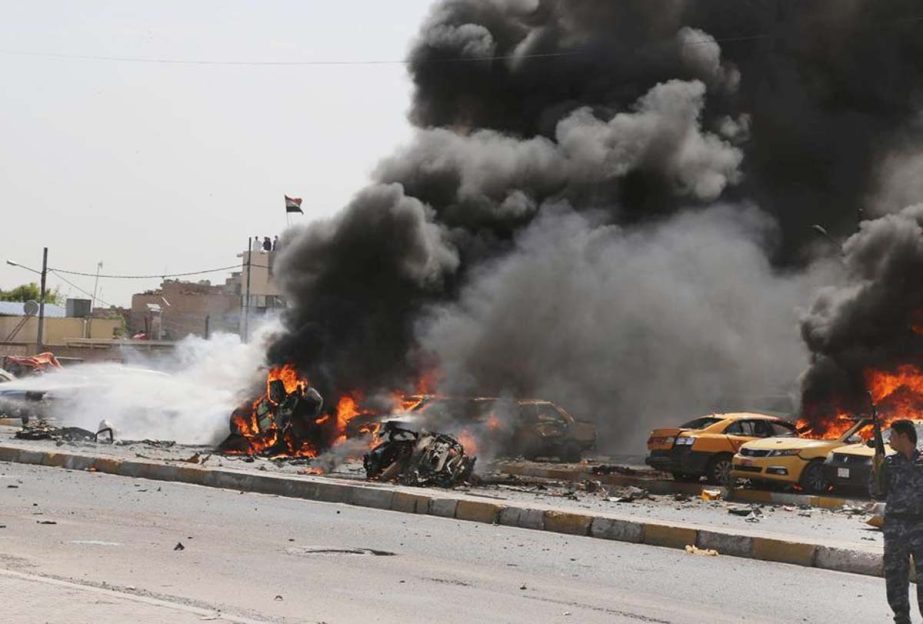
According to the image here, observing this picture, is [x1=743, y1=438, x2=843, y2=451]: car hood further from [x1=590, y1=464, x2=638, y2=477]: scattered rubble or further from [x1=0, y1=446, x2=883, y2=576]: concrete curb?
[x1=0, y1=446, x2=883, y2=576]: concrete curb

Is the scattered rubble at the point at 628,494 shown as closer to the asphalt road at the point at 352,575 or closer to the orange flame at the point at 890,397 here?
the asphalt road at the point at 352,575

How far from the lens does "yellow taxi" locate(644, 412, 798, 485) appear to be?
18.0 meters

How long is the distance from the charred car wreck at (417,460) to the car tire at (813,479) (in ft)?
14.3

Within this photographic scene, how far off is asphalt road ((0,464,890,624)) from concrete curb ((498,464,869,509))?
5.34 meters

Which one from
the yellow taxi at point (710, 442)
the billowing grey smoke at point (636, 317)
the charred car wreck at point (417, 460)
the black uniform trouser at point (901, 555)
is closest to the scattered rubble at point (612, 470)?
the yellow taxi at point (710, 442)

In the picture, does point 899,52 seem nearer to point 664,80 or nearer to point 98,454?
point 664,80

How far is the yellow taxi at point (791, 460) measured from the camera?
1614cm

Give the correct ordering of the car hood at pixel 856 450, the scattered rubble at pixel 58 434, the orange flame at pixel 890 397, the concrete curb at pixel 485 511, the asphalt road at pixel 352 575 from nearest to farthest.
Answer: the asphalt road at pixel 352 575 → the concrete curb at pixel 485 511 → the car hood at pixel 856 450 → the orange flame at pixel 890 397 → the scattered rubble at pixel 58 434

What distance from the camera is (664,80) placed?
32562mm

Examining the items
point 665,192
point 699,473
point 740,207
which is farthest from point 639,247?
point 699,473

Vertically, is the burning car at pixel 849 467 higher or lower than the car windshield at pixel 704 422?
lower

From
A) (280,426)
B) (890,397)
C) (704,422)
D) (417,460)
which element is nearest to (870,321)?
(890,397)

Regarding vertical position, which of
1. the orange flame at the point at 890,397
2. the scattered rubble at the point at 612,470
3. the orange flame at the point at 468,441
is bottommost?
the scattered rubble at the point at 612,470

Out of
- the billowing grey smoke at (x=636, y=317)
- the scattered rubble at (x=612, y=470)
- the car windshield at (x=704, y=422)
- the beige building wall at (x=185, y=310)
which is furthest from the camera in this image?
the beige building wall at (x=185, y=310)
